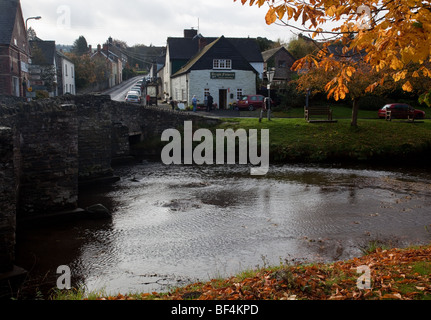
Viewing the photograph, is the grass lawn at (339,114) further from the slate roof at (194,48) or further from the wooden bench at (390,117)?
the slate roof at (194,48)

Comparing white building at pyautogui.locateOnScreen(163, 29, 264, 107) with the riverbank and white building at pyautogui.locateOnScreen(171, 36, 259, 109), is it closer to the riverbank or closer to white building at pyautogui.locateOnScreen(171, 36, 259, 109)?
white building at pyautogui.locateOnScreen(171, 36, 259, 109)

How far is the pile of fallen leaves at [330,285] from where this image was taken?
18.3 ft

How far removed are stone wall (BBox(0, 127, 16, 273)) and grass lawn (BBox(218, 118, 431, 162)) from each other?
20262 mm

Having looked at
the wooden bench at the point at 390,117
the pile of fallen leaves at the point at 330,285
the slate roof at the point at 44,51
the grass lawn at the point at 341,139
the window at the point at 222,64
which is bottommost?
the pile of fallen leaves at the point at 330,285

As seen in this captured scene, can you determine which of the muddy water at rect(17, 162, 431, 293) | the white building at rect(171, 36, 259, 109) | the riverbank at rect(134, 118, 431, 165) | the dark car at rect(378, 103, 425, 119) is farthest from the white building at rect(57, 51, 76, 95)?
the muddy water at rect(17, 162, 431, 293)

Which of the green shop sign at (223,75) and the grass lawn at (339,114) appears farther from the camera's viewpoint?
the green shop sign at (223,75)

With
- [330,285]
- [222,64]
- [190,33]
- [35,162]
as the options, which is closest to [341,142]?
[35,162]

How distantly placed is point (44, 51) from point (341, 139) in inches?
1700

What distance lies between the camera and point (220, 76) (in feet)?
152

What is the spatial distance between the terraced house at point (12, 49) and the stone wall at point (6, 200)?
32769mm

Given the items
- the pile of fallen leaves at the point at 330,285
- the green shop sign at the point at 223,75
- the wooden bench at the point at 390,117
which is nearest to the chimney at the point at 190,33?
the green shop sign at the point at 223,75
